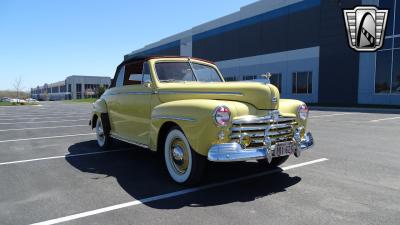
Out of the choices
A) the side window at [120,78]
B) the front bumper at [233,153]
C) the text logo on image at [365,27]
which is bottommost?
the front bumper at [233,153]

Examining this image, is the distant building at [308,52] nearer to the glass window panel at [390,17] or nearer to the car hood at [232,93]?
the glass window panel at [390,17]

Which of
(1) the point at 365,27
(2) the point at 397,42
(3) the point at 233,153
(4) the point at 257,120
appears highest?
(1) the point at 365,27

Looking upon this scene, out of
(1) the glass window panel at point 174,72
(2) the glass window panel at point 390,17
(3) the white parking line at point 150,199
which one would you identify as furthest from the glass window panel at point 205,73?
(2) the glass window panel at point 390,17

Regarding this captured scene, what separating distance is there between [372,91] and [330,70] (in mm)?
4186

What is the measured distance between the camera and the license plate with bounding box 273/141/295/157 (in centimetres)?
442

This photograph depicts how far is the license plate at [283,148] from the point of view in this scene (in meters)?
4.42

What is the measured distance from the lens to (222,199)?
13.4 feet

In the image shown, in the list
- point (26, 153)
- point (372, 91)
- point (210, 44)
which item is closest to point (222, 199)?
point (26, 153)

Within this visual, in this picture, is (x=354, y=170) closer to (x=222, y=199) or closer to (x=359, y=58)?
(x=222, y=199)

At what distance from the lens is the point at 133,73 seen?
6.69 m

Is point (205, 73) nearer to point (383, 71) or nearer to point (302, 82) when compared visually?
point (383, 71)

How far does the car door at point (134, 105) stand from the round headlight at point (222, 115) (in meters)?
1.83

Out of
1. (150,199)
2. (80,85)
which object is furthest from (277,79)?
(80,85)

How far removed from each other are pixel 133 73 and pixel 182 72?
4.08 feet
